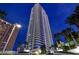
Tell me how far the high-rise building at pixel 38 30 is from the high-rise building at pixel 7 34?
0.18m

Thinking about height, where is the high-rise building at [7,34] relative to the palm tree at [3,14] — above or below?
below

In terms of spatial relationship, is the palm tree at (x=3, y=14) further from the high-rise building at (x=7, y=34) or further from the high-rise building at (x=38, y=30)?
the high-rise building at (x=38, y=30)

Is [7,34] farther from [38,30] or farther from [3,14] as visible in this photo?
[38,30]

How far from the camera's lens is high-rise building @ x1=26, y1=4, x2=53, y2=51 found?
90.0 inches

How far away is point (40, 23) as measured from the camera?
92.4 inches

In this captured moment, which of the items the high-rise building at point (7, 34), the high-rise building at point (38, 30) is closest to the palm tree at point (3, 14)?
the high-rise building at point (7, 34)

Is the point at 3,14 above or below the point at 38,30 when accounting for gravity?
above

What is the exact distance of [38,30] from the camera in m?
2.32

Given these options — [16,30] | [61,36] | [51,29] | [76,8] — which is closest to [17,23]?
[16,30]

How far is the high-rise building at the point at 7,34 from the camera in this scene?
228 cm

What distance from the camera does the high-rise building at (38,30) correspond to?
2.29 m

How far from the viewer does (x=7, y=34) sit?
7.53 feet

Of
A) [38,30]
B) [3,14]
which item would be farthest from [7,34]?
[38,30]

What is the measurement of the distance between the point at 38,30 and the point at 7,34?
392mm
